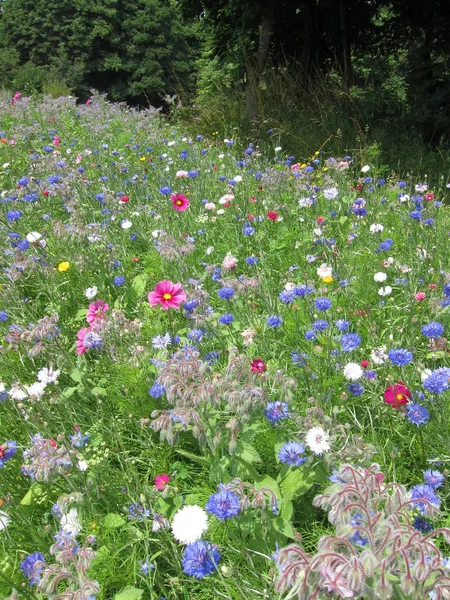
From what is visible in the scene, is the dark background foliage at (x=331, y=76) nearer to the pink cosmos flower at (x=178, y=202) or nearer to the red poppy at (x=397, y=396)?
the pink cosmos flower at (x=178, y=202)

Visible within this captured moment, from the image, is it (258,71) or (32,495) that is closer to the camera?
(32,495)

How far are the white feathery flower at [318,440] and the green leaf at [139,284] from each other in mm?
1755

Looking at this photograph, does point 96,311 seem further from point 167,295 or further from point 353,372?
point 353,372

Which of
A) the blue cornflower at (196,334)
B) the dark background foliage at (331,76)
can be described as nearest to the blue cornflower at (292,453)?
the blue cornflower at (196,334)

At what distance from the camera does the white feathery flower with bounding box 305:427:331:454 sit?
4.54ft

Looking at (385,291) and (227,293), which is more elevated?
(227,293)

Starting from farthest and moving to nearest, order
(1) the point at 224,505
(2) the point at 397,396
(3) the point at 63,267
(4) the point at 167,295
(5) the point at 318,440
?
(3) the point at 63,267 < (4) the point at 167,295 < (2) the point at 397,396 < (5) the point at 318,440 < (1) the point at 224,505

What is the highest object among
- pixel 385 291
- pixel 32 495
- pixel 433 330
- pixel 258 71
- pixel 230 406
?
pixel 258 71

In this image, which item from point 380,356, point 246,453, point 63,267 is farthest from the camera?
point 63,267

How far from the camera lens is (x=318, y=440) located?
1396 millimetres

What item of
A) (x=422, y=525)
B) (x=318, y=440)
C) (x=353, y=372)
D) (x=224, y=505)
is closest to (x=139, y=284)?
(x=353, y=372)

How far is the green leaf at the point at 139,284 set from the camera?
9.62 feet

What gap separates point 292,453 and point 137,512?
54 cm

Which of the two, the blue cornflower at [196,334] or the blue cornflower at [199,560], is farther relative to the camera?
the blue cornflower at [196,334]
